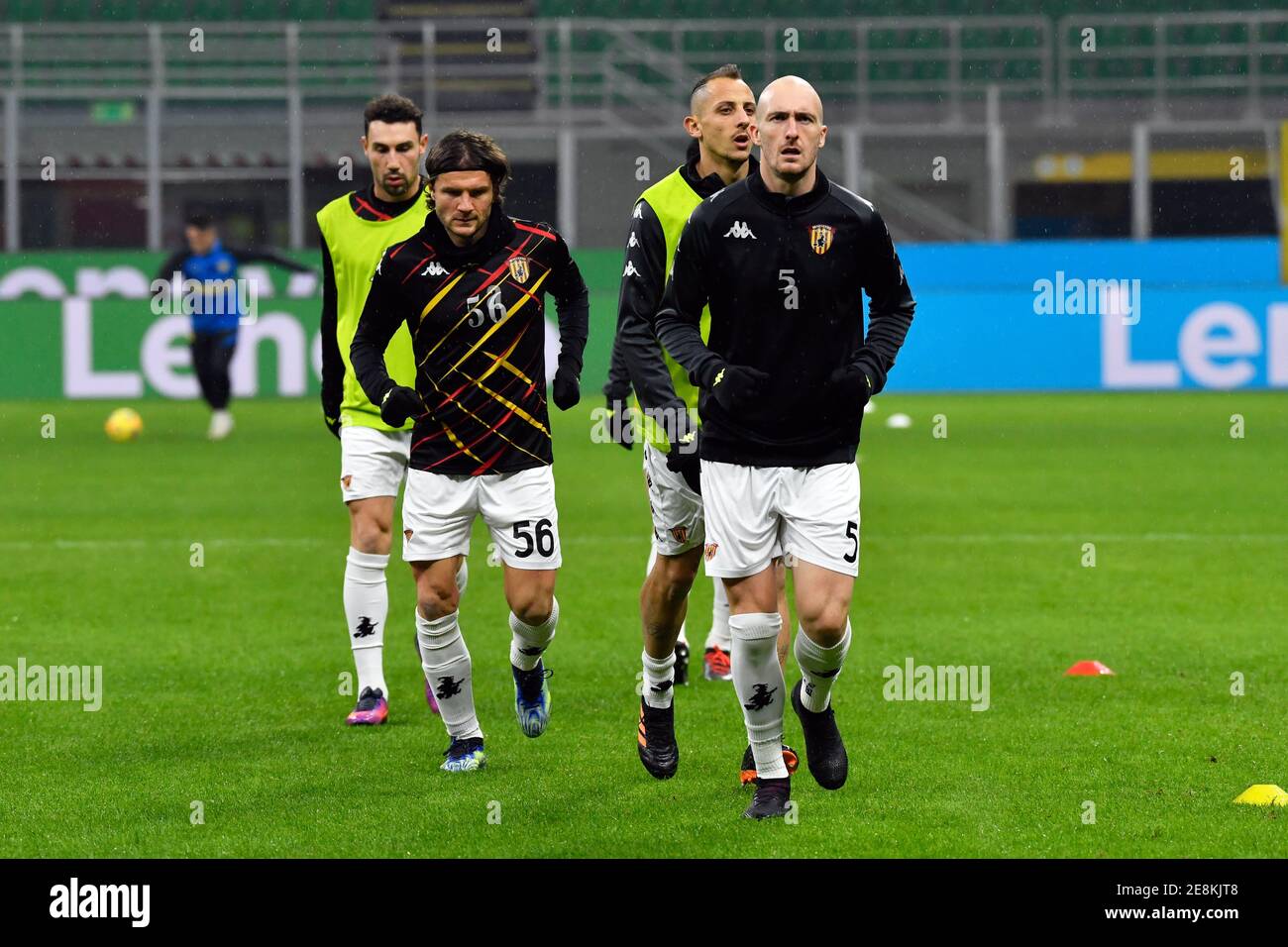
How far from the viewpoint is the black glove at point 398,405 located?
5953 millimetres

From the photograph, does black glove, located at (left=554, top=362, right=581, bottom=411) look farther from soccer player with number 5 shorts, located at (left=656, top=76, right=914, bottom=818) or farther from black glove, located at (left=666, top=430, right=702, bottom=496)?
soccer player with number 5 shorts, located at (left=656, top=76, right=914, bottom=818)

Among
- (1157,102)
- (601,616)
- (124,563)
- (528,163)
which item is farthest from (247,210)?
(601,616)

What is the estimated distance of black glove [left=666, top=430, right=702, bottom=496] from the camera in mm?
6176

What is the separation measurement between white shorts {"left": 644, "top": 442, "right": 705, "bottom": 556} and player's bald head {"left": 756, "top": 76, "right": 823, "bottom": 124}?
56.3 inches

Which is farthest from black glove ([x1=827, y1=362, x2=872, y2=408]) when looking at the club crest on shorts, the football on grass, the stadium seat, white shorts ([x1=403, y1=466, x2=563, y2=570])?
the stadium seat

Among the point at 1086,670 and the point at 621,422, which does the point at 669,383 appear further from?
the point at 1086,670

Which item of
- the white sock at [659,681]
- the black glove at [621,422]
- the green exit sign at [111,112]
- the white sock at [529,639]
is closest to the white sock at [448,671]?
the white sock at [529,639]

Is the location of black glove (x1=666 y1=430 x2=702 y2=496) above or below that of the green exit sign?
below

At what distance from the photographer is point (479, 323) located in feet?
20.1

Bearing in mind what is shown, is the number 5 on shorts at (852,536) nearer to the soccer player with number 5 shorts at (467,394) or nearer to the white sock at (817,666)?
the white sock at (817,666)

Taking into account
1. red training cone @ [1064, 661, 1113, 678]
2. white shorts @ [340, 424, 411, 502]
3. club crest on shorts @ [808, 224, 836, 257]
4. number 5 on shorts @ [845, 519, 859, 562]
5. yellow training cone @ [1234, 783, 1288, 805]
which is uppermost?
club crest on shorts @ [808, 224, 836, 257]

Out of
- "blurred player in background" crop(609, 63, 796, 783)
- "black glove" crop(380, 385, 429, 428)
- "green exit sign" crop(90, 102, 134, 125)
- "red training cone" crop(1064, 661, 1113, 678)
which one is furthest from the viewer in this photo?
"green exit sign" crop(90, 102, 134, 125)

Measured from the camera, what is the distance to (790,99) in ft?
17.5

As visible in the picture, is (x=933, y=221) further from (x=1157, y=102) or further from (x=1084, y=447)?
(x=1084, y=447)
